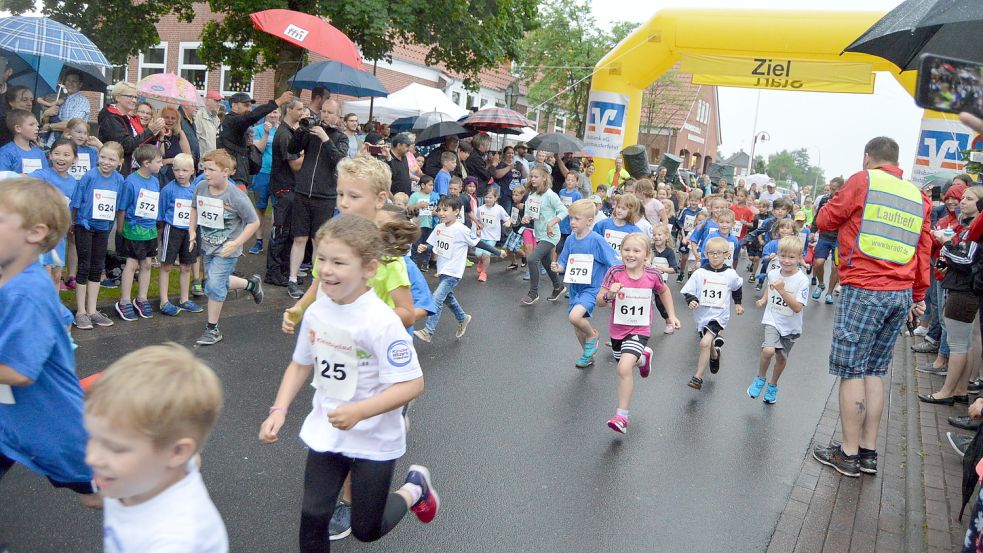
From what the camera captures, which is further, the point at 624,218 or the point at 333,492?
the point at 624,218

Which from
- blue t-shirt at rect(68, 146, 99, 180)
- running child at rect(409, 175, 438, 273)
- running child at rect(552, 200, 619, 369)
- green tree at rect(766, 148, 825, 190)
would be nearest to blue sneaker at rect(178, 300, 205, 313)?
blue t-shirt at rect(68, 146, 99, 180)

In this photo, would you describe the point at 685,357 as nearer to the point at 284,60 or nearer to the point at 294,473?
the point at 294,473

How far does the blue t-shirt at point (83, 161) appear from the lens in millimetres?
7848

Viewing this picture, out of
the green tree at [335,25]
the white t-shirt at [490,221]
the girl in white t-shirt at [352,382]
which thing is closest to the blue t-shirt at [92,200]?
the girl in white t-shirt at [352,382]

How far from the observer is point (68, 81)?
8.88m

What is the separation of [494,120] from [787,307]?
34.3ft

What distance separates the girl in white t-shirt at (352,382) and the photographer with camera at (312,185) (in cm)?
641

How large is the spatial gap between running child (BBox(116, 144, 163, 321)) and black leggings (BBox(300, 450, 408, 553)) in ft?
17.0

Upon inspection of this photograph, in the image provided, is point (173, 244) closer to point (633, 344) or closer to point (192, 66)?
point (633, 344)

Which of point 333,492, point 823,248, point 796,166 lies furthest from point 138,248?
point 796,166

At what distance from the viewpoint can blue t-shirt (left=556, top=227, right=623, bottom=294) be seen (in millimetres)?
7938

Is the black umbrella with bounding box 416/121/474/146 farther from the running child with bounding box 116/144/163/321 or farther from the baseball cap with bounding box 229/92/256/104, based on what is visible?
the running child with bounding box 116/144/163/321

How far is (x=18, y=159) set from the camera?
6992 millimetres

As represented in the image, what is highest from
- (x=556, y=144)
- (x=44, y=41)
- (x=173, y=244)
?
(x=556, y=144)
